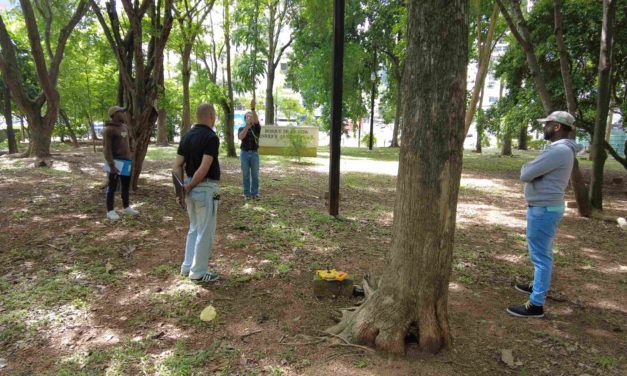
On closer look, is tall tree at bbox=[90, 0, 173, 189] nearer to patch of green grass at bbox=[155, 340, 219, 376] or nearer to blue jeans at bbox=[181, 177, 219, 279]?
blue jeans at bbox=[181, 177, 219, 279]

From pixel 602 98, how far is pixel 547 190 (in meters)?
5.63

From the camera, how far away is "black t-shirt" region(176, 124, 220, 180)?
13.6 feet

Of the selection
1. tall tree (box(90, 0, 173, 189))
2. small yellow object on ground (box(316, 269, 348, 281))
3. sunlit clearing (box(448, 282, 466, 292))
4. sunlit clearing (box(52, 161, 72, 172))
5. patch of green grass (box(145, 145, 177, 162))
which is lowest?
sunlit clearing (box(448, 282, 466, 292))

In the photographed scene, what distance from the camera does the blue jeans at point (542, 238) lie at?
3693 mm

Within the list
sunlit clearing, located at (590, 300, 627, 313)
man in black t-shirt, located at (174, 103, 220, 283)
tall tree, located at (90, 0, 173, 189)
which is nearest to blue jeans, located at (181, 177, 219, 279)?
Result: man in black t-shirt, located at (174, 103, 220, 283)

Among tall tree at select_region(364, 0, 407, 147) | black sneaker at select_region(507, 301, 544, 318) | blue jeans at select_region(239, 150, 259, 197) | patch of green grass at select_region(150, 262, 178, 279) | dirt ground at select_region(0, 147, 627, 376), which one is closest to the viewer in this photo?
dirt ground at select_region(0, 147, 627, 376)

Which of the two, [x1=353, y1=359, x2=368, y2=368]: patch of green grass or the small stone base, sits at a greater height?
the small stone base

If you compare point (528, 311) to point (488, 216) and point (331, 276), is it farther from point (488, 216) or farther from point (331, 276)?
point (488, 216)

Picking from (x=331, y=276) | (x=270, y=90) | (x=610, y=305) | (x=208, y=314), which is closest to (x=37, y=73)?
(x=208, y=314)

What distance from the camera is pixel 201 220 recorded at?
428cm

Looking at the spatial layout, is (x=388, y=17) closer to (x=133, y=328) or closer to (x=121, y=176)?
(x=121, y=176)

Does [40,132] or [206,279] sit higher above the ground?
[40,132]

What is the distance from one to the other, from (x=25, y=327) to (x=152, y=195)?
4.94 m

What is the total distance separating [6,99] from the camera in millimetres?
14117
